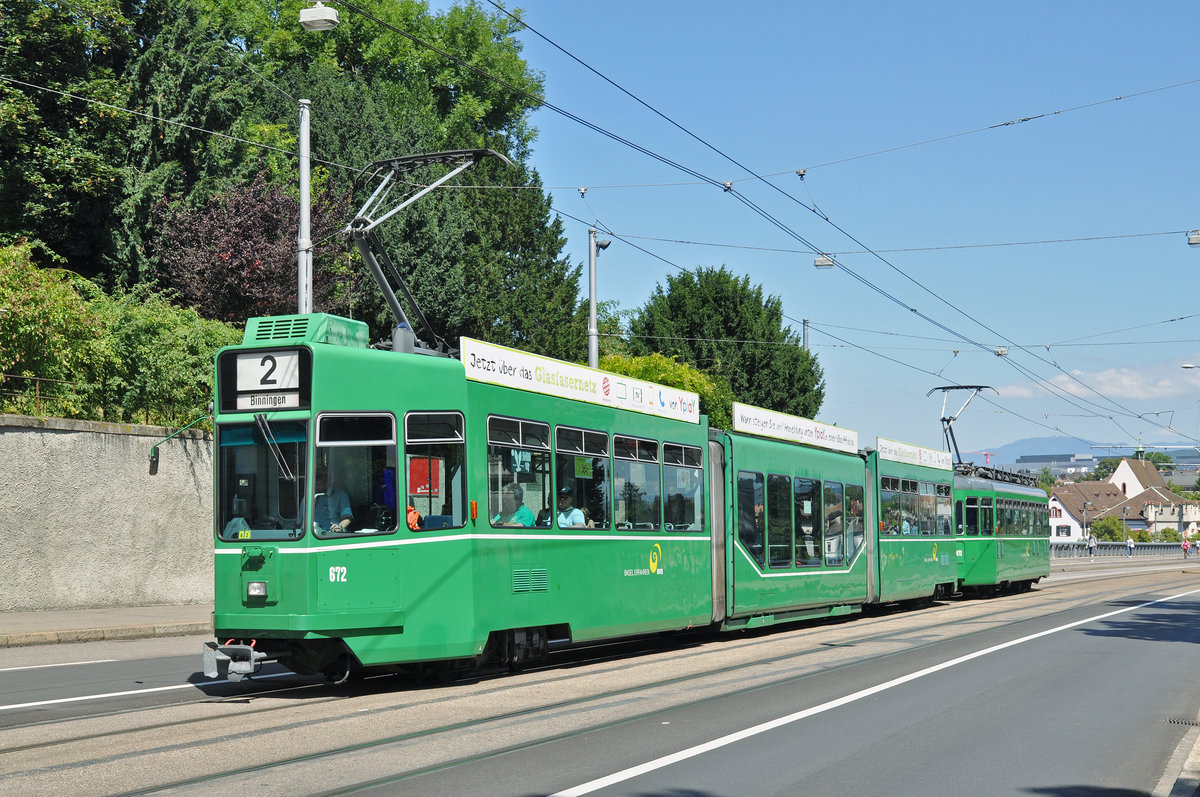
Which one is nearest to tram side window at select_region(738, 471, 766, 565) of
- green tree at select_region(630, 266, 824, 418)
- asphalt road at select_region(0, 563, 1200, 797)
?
asphalt road at select_region(0, 563, 1200, 797)

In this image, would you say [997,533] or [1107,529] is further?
[1107,529]

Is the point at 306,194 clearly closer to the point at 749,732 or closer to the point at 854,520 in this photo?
the point at 854,520

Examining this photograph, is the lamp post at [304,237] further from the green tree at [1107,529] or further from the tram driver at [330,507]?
Result: the green tree at [1107,529]

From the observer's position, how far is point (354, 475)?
36.3 feet

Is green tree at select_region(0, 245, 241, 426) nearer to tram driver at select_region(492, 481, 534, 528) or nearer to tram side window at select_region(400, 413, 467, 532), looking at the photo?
tram driver at select_region(492, 481, 534, 528)

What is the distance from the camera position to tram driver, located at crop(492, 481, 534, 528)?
40.6 ft

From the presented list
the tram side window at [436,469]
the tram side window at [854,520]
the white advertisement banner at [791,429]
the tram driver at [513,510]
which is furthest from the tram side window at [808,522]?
the tram side window at [436,469]

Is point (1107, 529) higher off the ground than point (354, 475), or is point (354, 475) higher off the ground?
point (354, 475)

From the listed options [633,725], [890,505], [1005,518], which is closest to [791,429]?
[890,505]

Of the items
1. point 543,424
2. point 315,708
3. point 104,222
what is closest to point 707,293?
point 104,222

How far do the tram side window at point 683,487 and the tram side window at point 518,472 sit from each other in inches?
123

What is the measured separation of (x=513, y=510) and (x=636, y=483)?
3.00 m

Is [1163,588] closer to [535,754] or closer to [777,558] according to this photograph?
[777,558]

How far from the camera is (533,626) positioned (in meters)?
12.9
